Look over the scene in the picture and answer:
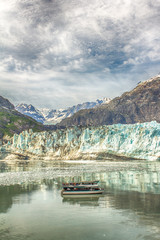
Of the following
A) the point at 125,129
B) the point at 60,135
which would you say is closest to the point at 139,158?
the point at 125,129

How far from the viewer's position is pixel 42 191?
150 ft

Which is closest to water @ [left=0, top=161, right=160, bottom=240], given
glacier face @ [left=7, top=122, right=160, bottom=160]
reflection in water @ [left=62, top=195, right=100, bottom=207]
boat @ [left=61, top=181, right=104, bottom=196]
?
reflection in water @ [left=62, top=195, right=100, bottom=207]

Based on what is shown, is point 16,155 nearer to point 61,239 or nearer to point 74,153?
point 74,153

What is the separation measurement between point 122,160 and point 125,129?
2277 cm

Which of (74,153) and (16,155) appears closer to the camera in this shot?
(74,153)

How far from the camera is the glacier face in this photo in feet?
419

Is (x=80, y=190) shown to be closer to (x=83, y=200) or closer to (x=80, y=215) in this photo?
(x=83, y=200)

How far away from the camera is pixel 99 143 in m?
144

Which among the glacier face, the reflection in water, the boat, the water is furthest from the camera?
the glacier face

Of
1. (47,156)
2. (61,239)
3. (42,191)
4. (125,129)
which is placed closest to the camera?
(61,239)

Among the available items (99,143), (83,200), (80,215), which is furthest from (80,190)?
(99,143)

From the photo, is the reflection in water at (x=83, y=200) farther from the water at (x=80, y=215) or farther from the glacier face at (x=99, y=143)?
the glacier face at (x=99, y=143)

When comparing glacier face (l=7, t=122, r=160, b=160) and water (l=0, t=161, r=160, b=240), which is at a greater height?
glacier face (l=7, t=122, r=160, b=160)

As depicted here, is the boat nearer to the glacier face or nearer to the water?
the water
